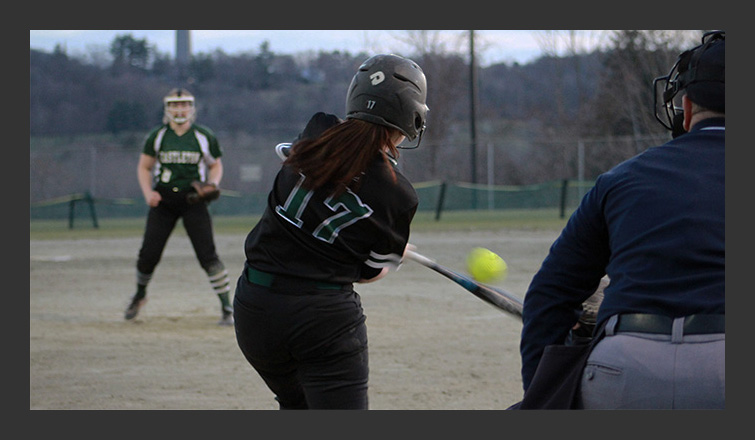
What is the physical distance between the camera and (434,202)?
2597 cm

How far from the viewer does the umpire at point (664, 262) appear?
222 cm

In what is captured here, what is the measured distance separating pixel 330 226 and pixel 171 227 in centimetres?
569

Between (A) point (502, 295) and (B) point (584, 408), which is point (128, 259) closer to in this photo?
(A) point (502, 295)

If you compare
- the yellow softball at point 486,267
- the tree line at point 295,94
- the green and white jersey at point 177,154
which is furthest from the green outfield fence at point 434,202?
the yellow softball at point 486,267

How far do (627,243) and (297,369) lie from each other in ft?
5.48

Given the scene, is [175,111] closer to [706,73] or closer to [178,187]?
[178,187]

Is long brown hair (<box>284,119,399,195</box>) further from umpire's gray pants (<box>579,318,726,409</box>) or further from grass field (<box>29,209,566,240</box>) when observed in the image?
grass field (<box>29,209,566,240</box>)

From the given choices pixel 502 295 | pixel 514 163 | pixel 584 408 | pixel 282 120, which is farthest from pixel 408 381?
pixel 282 120

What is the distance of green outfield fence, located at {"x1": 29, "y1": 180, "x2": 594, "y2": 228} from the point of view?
952 inches

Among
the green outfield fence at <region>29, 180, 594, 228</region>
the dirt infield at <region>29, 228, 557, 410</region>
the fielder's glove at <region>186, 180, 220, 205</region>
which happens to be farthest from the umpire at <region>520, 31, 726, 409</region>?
the green outfield fence at <region>29, 180, 594, 228</region>

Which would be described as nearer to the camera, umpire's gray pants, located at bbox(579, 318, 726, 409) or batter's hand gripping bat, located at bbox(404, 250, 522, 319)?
umpire's gray pants, located at bbox(579, 318, 726, 409)

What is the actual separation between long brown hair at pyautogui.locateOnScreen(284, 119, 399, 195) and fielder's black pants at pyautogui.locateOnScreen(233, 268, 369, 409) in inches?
18.0

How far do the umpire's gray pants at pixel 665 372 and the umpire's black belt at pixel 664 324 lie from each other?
14 millimetres

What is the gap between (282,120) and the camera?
32875 mm
